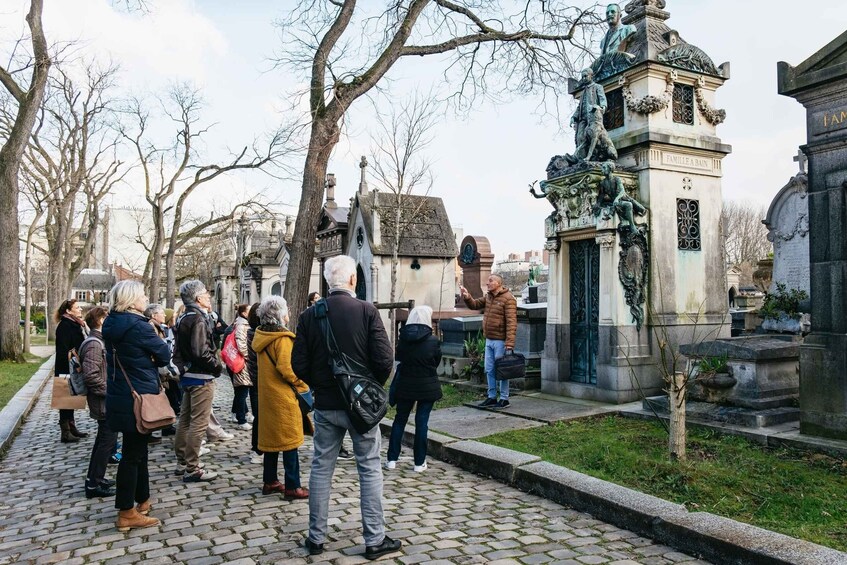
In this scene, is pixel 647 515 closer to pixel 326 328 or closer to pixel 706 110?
pixel 326 328

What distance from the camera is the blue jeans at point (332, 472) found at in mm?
4402

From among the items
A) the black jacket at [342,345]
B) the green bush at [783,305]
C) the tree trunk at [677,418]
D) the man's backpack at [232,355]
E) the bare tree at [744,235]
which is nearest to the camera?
the black jacket at [342,345]

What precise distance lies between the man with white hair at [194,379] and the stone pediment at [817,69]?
20.7 feet

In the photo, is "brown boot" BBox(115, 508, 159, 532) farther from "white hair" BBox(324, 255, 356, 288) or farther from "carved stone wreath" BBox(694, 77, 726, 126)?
"carved stone wreath" BBox(694, 77, 726, 126)

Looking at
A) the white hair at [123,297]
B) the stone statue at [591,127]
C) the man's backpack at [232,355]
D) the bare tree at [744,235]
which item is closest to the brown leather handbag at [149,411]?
the white hair at [123,297]

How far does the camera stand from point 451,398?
10812 mm

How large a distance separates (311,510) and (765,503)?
131 inches

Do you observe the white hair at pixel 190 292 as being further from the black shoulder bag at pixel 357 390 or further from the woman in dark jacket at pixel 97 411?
the black shoulder bag at pixel 357 390

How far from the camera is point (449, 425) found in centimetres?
854

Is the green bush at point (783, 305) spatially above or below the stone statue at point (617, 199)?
below

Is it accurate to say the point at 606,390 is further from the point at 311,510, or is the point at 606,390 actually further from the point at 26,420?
the point at 26,420

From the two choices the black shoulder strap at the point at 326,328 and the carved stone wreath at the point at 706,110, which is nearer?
the black shoulder strap at the point at 326,328

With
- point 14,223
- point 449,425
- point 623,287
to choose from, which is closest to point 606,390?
point 623,287

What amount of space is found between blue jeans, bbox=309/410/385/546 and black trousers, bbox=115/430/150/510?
1.56 meters
